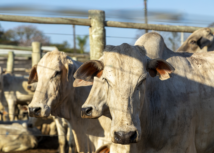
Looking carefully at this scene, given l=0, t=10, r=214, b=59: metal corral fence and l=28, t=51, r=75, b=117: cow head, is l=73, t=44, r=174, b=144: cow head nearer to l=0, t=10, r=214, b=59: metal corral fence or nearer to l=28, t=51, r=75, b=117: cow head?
l=28, t=51, r=75, b=117: cow head

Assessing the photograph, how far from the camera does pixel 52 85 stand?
10.8 feet

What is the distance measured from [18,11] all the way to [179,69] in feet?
6.36

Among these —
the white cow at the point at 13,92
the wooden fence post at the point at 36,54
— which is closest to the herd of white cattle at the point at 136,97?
the wooden fence post at the point at 36,54

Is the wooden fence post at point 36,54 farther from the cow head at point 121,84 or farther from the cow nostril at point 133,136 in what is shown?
the cow nostril at point 133,136

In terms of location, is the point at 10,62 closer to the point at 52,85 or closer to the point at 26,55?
the point at 26,55

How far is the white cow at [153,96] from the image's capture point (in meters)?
2.14

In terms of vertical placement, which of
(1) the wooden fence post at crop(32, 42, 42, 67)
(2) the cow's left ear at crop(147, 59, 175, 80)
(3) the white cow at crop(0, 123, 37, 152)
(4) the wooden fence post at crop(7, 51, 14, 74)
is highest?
(2) the cow's left ear at crop(147, 59, 175, 80)

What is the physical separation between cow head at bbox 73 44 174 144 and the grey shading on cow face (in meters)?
1.77

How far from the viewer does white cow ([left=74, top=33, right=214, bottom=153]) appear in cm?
214

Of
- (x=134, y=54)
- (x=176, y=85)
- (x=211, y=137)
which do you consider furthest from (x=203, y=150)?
(x=134, y=54)

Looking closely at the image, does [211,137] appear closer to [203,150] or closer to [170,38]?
[203,150]

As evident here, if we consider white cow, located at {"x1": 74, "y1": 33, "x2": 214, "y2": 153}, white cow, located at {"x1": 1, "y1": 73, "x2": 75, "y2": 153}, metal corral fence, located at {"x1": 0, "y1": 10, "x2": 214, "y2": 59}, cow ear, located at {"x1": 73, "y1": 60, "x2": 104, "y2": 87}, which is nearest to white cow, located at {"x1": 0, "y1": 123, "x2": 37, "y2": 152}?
metal corral fence, located at {"x1": 0, "y1": 10, "x2": 214, "y2": 59}

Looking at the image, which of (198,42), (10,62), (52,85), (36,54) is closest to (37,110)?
(52,85)

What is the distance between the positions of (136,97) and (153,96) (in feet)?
1.40
